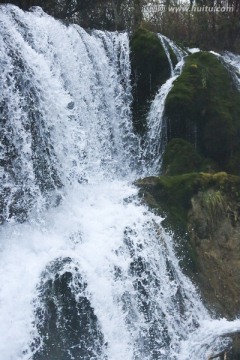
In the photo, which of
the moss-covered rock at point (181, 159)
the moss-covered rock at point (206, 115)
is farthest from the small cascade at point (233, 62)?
the moss-covered rock at point (181, 159)

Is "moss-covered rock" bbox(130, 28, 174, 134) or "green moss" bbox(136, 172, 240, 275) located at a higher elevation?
"moss-covered rock" bbox(130, 28, 174, 134)

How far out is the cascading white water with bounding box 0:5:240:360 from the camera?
19.4 feet

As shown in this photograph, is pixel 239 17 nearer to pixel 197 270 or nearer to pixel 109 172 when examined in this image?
pixel 109 172

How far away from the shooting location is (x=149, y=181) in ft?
25.3

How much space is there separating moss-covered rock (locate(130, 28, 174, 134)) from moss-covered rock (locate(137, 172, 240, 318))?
3538 millimetres

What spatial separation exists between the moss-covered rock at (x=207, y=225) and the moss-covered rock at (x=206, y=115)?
2055 mm

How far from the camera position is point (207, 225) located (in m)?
7.40

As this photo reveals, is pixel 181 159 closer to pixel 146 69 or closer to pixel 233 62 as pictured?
pixel 146 69

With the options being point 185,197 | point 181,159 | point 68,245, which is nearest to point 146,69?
point 181,159

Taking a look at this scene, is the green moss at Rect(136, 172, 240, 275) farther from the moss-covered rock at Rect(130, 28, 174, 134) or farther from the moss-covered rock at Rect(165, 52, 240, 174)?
the moss-covered rock at Rect(130, 28, 174, 134)

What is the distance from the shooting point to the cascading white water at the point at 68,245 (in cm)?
592

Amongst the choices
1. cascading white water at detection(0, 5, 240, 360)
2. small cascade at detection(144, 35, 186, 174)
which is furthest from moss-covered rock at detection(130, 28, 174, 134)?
cascading white water at detection(0, 5, 240, 360)

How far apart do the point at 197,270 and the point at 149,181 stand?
1574 millimetres

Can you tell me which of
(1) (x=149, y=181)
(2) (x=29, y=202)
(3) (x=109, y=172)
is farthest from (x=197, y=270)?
(3) (x=109, y=172)
